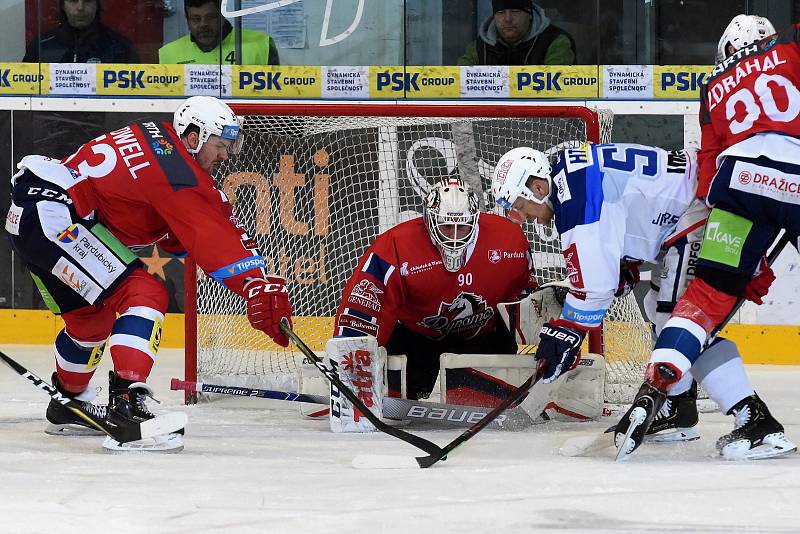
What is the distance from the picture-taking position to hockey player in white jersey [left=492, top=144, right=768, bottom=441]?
3.26m

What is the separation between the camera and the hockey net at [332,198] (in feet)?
15.1

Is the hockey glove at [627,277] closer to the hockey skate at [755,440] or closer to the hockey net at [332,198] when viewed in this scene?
the hockey skate at [755,440]

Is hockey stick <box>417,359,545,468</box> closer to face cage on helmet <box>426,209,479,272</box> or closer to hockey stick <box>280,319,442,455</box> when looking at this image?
hockey stick <box>280,319,442,455</box>

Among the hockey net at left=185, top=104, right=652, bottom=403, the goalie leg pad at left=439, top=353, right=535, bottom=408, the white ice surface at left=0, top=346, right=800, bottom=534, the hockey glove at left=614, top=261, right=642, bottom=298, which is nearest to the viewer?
the white ice surface at left=0, top=346, right=800, bottom=534

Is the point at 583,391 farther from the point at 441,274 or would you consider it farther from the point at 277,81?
the point at 277,81

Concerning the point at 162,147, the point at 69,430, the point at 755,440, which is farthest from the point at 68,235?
the point at 755,440

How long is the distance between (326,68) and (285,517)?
3.77 meters

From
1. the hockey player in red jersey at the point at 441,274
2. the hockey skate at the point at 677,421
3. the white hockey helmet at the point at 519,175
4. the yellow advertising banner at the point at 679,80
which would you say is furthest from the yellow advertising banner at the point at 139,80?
the hockey skate at the point at 677,421

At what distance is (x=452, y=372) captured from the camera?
12.5ft

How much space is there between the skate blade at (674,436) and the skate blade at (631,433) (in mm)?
432

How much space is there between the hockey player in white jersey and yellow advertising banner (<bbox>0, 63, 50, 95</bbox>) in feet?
10.5

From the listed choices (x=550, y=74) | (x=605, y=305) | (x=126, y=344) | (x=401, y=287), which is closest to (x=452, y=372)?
(x=401, y=287)

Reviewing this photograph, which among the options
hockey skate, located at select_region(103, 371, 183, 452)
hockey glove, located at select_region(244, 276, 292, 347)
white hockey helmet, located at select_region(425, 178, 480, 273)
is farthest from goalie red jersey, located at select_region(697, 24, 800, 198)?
hockey skate, located at select_region(103, 371, 183, 452)

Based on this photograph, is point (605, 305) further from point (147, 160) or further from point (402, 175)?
point (402, 175)
